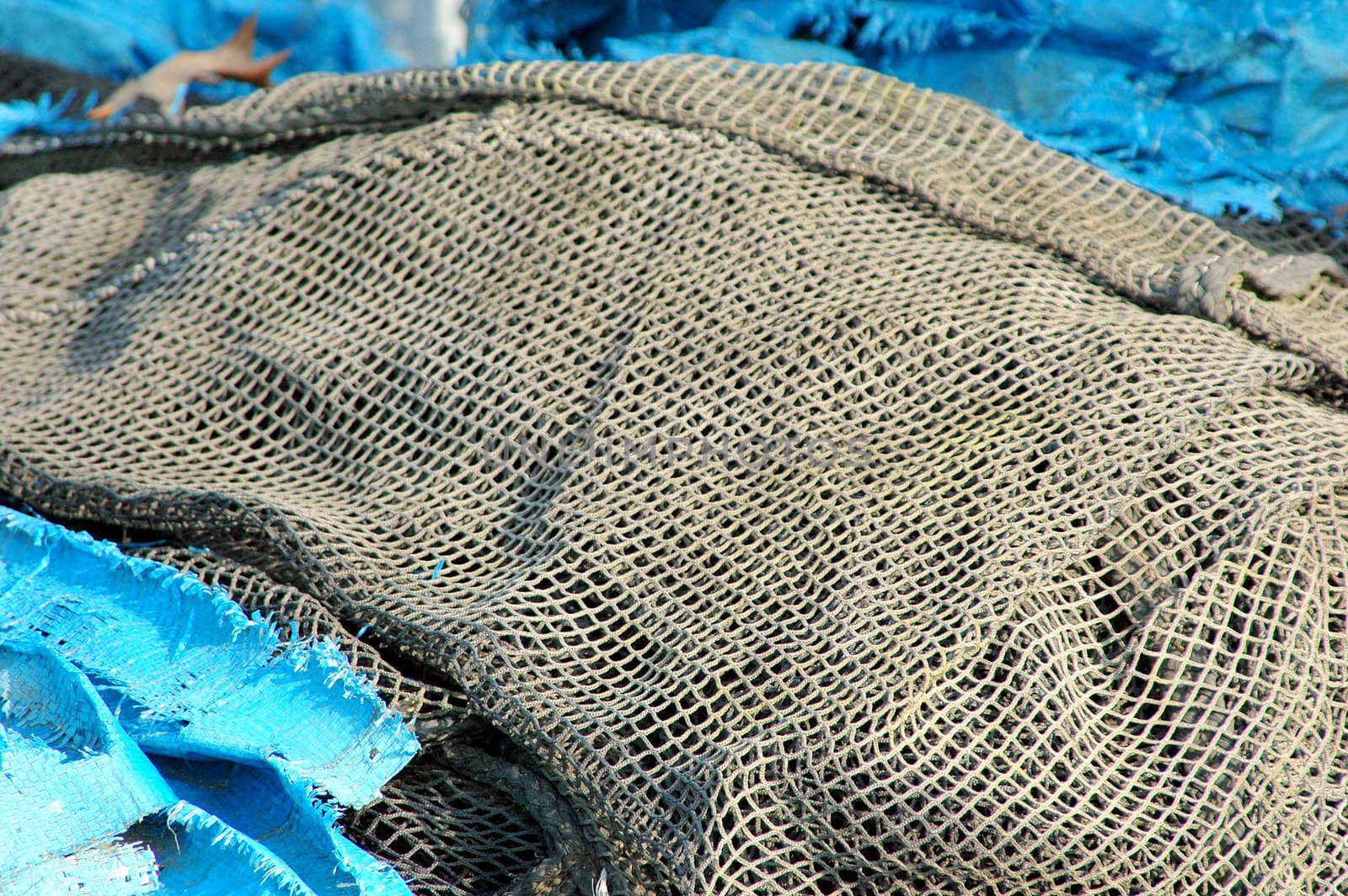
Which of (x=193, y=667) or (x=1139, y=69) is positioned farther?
(x=1139, y=69)

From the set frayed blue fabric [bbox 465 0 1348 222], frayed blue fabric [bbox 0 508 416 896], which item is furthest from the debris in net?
frayed blue fabric [bbox 0 508 416 896]

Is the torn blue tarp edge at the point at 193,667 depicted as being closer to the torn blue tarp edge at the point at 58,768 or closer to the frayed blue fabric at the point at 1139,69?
the torn blue tarp edge at the point at 58,768

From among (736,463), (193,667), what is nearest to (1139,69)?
(736,463)

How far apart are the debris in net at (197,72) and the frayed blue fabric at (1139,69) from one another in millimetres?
547

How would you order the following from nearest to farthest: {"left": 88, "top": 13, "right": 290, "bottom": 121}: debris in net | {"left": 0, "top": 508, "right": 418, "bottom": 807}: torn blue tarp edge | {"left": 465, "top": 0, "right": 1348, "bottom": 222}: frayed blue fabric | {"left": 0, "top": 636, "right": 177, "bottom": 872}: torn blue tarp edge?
{"left": 0, "top": 636, "right": 177, "bottom": 872}: torn blue tarp edge, {"left": 0, "top": 508, "right": 418, "bottom": 807}: torn blue tarp edge, {"left": 465, "top": 0, "right": 1348, "bottom": 222}: frayed blue fabric, {"left": 88, "top": 13, "right": 290, "bottom": 121}: debris in net

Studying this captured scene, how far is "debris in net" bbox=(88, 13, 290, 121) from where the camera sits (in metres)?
2.20

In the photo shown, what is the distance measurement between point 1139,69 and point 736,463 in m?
1.02

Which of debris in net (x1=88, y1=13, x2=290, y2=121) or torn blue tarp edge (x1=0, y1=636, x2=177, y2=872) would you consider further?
debris in net (x1=88, y1=13, x2=290, y2=121)

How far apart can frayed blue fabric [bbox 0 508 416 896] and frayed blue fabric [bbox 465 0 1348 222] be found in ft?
3.70

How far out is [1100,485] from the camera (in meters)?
1.20

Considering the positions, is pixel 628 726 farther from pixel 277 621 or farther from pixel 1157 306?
pixel 1157 306

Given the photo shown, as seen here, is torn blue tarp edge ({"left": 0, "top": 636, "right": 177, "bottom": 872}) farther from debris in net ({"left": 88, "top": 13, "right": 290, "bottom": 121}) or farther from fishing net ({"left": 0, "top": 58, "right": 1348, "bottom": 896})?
debris in net ({"left": 88, "top": 13, "right": 290, "bottom": 121})

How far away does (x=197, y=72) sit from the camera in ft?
7.42

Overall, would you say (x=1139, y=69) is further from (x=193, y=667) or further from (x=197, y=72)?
(x=197, y=72)
